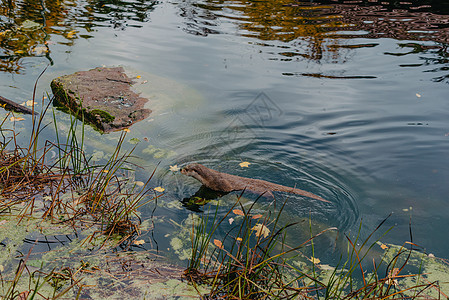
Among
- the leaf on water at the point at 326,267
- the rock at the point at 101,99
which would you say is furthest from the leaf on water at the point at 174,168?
the leaf on water at the point at 326,267

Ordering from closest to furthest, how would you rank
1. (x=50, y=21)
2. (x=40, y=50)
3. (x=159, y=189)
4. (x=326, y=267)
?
(x=326, y=267) < (x=159, y=189) < (x=40, y=50) < (x=50, y=21)

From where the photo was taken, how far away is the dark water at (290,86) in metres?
5.23

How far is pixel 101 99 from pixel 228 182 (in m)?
3.29

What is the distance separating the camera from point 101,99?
22.6 feet

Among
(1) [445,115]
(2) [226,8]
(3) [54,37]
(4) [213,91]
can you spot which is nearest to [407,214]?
(1) [445,115]

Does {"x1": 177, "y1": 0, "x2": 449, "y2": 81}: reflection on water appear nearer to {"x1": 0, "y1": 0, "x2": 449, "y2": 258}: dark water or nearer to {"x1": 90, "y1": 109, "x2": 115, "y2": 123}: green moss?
{"x1": 0, "y1": 0, "x2": 449, "y2": 258}: dark water

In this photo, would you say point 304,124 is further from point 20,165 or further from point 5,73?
point 5,73

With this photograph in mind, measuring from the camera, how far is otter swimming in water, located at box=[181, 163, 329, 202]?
480 centimetres

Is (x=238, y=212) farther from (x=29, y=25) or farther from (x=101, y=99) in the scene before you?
(x=29, y=25)

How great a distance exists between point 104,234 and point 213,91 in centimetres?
462

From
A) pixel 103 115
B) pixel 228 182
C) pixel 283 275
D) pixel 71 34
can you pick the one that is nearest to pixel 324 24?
pixel 71 34

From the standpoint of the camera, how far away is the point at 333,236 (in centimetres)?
436

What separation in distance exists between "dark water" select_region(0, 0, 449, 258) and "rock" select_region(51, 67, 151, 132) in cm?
31

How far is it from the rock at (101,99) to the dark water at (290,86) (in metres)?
0.31
